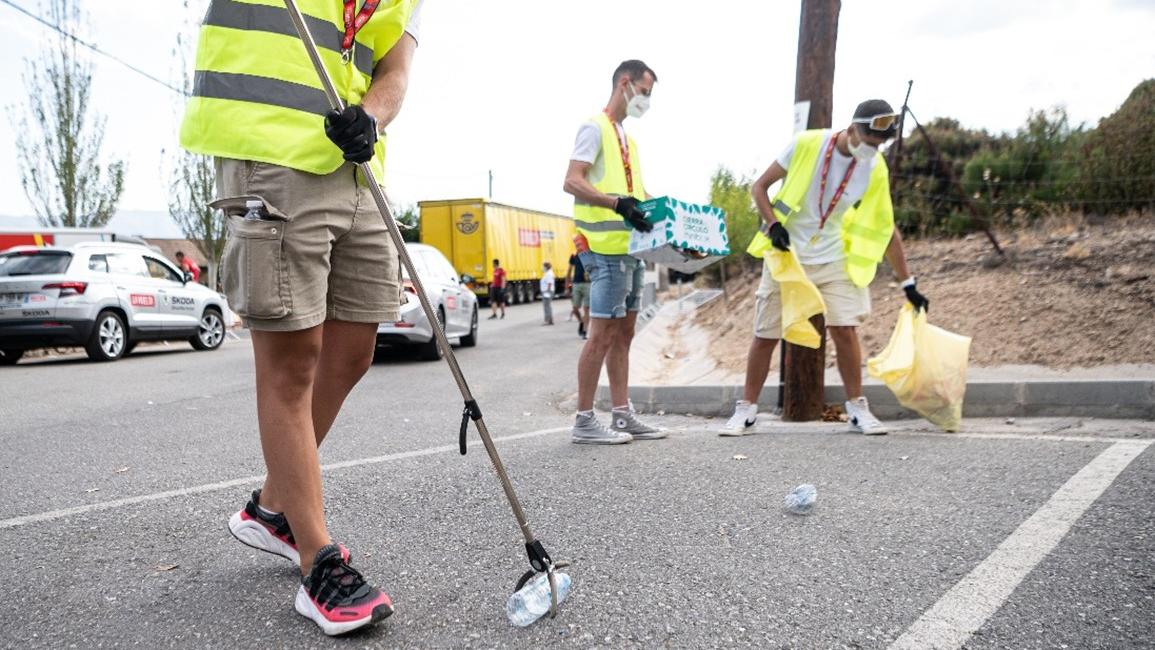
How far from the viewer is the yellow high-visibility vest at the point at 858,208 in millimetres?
4820

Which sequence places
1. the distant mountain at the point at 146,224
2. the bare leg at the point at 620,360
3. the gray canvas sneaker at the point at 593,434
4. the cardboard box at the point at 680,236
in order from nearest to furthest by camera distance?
1. the cardboard box at the point at 680,236
2. the gray canvas sneaker at the point at 593,434
3. the bare leg at the point at 620,360
4. the distant mountain at the point at 146,224

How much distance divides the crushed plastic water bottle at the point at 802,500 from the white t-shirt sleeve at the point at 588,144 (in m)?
2.23

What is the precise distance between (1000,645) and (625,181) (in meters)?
3.27

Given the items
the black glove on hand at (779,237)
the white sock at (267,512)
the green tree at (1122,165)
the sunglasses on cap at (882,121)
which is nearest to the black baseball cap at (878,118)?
the sunglasses on cap at (882,121)

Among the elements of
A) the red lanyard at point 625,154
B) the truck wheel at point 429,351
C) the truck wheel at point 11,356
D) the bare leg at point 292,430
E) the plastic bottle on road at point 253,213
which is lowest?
the truck wheel at point 11,356

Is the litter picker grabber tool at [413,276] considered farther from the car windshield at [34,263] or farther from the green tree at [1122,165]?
the car windshield at [34,263]

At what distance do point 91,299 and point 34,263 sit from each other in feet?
2.59

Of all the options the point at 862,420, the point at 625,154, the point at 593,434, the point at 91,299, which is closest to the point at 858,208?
the point at 862,420

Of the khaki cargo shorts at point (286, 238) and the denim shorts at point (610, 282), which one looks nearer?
the khaki cargo shorts at point (286, 238)

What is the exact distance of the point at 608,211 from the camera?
15.0 ft

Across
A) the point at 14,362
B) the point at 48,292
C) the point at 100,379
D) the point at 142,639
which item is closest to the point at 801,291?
the point at 142,639

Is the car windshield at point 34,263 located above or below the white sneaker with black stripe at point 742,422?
above

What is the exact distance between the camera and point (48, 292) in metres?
10.5

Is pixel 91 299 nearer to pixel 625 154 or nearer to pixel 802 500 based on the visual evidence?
pixel 625 154
